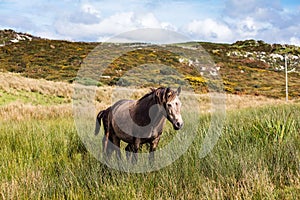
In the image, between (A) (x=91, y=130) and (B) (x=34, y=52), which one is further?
(B) (x=34, y=52)

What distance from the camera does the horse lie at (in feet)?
12.7

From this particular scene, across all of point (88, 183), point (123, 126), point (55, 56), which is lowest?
point (88, 183)

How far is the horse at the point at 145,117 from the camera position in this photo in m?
3.86

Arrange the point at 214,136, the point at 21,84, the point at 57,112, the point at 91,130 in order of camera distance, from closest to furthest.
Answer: the point at 214,136 < the point at 91,130 < the point at 57,112 < the point at 21,84

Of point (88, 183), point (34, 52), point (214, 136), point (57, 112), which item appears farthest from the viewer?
point (34, 52)

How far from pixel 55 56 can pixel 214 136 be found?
140 ft

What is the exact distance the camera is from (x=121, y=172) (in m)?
4.64

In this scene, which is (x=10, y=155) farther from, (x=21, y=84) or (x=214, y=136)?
(x=21, y=84)

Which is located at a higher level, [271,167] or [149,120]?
[149,120]

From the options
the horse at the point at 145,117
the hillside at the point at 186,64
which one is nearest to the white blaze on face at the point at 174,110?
the horse at the point at 145,117

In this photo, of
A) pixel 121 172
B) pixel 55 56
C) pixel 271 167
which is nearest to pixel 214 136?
pixel 271 167

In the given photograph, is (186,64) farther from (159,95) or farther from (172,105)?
(172,105)

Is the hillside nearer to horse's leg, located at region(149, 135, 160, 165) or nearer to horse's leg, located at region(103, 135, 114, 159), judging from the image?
horse's leg, located at region(103, 135, 114, 159)

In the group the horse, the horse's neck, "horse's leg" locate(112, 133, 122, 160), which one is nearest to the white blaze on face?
the horse
